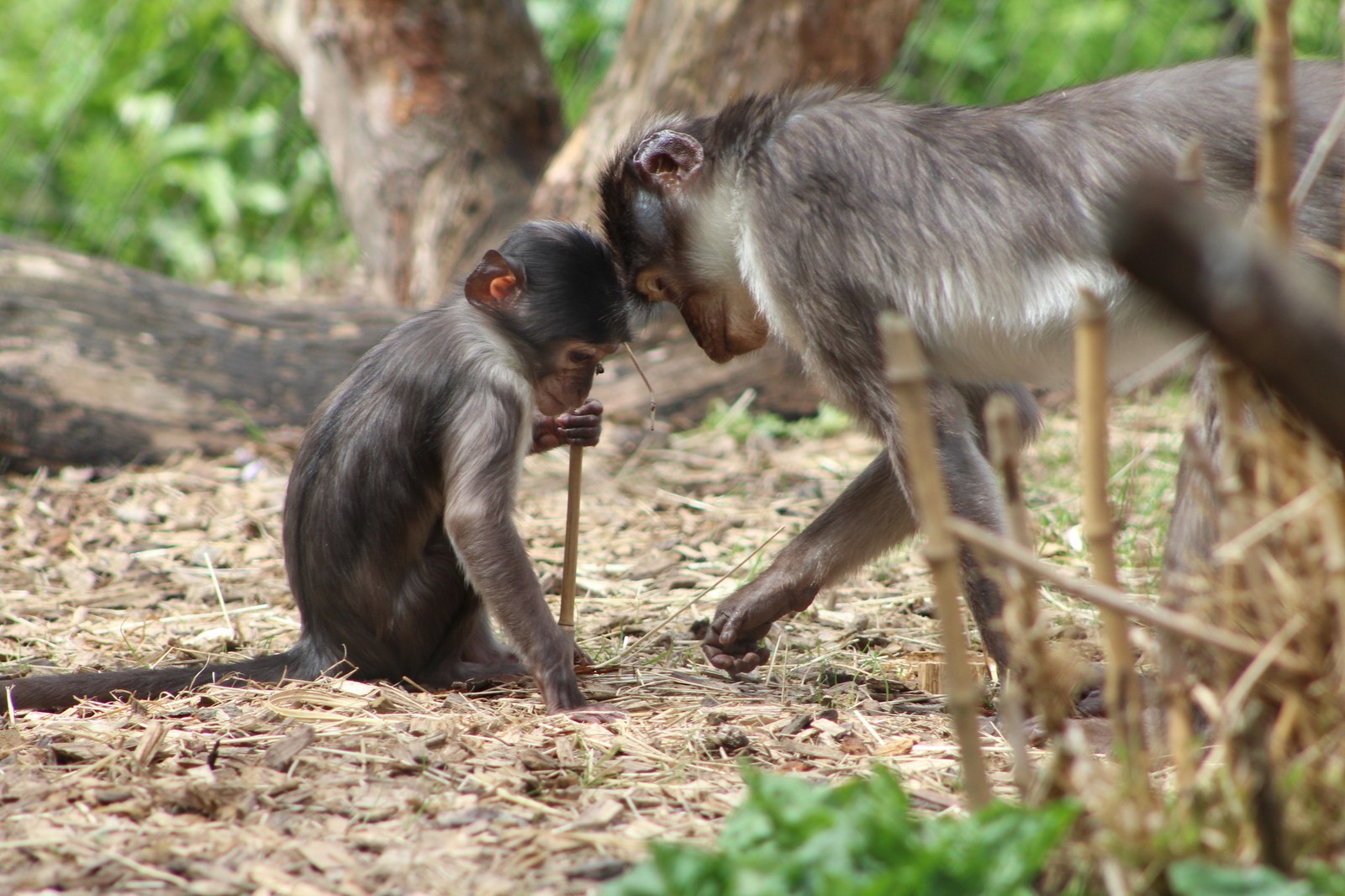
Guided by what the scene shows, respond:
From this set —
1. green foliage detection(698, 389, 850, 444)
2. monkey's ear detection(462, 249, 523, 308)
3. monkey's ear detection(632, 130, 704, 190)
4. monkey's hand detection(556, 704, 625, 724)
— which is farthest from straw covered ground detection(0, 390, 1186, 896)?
monkey's ear detection(632, 130, 704, 190)

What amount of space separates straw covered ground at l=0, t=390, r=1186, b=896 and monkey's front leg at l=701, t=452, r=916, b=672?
13cm

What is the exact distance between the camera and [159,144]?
31.6 feet

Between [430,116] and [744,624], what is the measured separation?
15.4ft

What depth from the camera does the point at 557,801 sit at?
250cm

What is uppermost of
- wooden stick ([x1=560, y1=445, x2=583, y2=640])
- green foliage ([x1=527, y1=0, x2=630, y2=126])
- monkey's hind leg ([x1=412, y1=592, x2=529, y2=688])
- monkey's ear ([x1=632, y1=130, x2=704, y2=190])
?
green foliage ([x1=527, y1=0, x2=630, y2=126])

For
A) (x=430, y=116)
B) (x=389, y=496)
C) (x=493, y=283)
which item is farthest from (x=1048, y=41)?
(x=389, y=496)

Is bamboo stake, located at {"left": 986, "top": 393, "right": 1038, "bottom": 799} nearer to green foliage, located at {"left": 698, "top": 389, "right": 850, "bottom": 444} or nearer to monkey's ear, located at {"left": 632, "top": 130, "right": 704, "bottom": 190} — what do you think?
monkey's ear, located at {"left": 632, "top": 130, "right": 704, "bottom": 190}

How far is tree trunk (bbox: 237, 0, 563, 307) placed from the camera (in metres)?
7.15

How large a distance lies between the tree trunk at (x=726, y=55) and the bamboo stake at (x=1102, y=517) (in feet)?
15.8

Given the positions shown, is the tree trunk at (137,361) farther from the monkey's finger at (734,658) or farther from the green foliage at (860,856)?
the green foliage at (860,856)

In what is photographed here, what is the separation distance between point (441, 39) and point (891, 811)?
20.9 feet

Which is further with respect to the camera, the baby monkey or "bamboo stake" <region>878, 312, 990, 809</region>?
the baby monkey

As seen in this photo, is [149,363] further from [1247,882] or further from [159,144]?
[1247,882]

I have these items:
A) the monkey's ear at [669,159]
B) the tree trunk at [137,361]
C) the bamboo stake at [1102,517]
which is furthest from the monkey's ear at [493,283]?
the tree trunk at [137,361]
